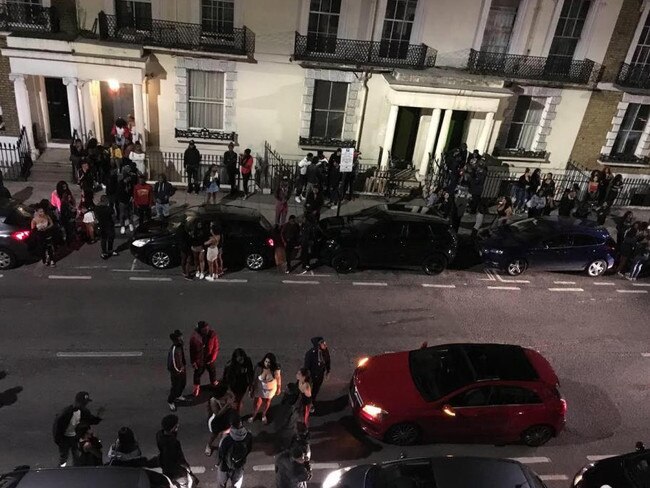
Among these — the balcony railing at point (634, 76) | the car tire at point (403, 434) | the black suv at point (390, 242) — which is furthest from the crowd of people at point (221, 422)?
the balcony railing at point (634, 76)

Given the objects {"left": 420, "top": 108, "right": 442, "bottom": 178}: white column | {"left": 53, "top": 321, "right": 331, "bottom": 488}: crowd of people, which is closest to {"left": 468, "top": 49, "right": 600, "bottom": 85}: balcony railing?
{"left": 420, "top": 108, "right": 442, "bottom": 178}: white column

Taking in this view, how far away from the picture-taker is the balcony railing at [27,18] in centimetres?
1630

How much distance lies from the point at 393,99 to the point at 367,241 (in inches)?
249

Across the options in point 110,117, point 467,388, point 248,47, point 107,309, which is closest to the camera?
point 467,388

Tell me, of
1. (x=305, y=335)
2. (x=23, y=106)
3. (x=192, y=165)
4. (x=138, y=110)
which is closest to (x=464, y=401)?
(x=305, y=335)

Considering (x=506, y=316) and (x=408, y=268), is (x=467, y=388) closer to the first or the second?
(x=506, y=316)

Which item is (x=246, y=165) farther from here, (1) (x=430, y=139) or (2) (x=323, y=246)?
(1) (x=430, y=139)

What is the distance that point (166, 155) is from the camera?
18.7 meters

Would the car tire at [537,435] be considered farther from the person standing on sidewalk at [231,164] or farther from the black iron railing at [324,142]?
the black iron railing at [324,142]

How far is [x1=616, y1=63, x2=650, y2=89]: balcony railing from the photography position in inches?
771

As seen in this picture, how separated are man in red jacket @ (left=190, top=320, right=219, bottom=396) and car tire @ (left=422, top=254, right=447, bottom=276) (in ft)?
22.7

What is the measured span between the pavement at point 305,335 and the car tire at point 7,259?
10.3 inches

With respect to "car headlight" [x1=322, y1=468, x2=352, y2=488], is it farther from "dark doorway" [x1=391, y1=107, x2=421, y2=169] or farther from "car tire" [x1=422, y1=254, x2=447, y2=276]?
"dark doorway" [x1=391, y1=107, x2=421, y2=169]

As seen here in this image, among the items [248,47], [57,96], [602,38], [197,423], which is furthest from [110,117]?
[602,38]
